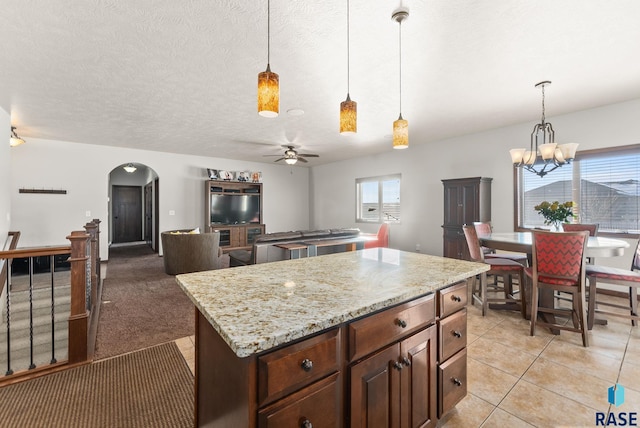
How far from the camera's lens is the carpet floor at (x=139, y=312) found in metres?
2.70

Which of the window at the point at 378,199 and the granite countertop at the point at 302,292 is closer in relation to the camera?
the granite countertop at the point at 302,292

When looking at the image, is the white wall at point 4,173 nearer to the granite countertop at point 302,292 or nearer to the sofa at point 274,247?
the sofa at point 274,247

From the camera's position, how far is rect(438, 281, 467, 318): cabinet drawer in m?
1.50

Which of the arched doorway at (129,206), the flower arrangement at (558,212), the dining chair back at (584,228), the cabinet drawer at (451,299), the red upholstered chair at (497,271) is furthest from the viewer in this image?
the arched doorway at (129,206)

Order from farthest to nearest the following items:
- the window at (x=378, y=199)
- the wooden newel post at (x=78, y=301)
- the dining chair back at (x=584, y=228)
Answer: the window at (x=378, y=199) < the dining chair back at (x=584, y=228) < the wooden newel post at (x=78, y=301)

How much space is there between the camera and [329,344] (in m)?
1.01

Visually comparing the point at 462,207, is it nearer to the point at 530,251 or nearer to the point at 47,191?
the point at 530,251

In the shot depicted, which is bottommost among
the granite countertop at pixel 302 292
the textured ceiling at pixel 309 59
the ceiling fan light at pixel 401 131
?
the granite countertop at pixel 302 292

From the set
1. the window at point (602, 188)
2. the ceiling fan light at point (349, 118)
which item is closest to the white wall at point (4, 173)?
the ceiling fan light at point (349, 118)

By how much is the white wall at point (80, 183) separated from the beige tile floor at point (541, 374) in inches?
210

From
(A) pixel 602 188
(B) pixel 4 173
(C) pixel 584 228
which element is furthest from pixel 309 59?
(B) pixel 4 173

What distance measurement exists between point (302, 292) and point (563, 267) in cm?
268

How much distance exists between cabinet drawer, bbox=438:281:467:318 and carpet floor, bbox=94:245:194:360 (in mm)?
2487

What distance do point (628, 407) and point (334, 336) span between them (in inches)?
85.5
